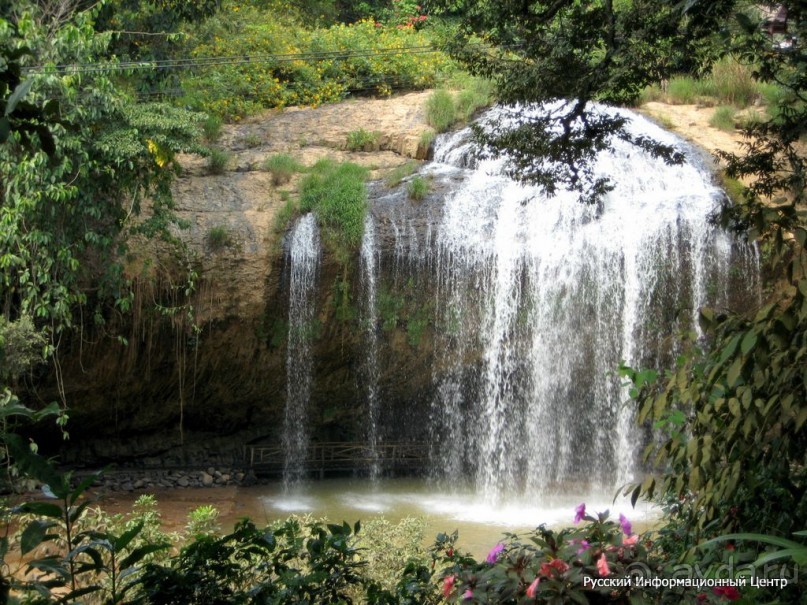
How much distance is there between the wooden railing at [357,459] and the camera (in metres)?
14.5

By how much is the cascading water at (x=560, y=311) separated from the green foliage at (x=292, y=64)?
5239 mm

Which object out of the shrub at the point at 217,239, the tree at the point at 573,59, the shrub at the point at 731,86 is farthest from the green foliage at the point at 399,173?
the tree at the point at 573,59

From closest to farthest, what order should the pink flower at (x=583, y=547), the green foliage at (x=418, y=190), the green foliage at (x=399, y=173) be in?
1. the pink flower at (x=583, y=547)
2. the green foliage at (x=418, y=190)
3. the green foliage at (x=399, y=173)

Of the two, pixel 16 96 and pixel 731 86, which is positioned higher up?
pixel 731 86

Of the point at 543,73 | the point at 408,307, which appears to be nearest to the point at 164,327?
the point at 408,307

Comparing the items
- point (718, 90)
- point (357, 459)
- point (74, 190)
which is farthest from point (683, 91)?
point (74, 190)

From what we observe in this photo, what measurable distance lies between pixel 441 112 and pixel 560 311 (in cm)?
476

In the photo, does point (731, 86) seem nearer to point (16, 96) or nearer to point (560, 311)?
point (560, 311)

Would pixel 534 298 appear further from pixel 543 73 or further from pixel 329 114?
pixel 543 73

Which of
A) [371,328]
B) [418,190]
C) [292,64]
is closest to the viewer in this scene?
[371,328]

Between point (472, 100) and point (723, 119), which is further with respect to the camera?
point (472, 100)

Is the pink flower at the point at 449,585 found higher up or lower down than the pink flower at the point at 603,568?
lower down

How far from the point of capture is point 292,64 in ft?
59.3

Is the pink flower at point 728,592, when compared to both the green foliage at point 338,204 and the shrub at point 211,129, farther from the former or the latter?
the shrub at point 211,129
